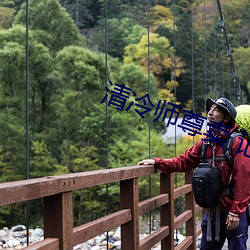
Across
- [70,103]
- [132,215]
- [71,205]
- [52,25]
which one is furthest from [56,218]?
[52,25]

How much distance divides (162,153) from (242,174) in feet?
39.2

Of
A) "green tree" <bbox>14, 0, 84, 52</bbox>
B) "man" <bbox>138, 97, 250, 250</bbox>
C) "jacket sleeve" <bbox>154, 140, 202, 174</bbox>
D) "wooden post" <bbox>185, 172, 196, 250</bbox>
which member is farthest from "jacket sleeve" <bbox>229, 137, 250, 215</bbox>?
"green tree" <bbox>14, 0, 84, 52</bbox>

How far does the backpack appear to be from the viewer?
6.10 feet

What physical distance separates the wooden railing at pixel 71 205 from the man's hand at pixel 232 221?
11.5 inches

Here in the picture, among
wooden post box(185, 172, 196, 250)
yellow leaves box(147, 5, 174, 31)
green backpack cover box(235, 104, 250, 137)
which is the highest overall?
yellow leaves box(147, 5, 174, 31)

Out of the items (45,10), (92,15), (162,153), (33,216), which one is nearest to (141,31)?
(92,15)

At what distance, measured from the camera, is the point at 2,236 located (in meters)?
12.8

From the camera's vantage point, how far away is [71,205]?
1.35 metres

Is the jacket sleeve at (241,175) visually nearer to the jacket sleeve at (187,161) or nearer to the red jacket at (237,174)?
the red jacket at (237,174)

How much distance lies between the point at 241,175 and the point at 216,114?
227 mm

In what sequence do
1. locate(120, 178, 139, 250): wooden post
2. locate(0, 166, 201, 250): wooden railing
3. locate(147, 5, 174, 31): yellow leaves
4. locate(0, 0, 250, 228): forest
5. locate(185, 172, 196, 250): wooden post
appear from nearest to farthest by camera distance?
1. locate(0, 166, 201, 250): wooden railing
2. locate(120, 178, 139, 250): wooden post
3. locate(185, 172, 196, 250): wooden post
4. locate(0, 0, 250, 228): forest
5. locate(147, 5, 174, 31): yellow leaves

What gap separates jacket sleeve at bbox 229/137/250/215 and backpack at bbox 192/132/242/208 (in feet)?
0.08

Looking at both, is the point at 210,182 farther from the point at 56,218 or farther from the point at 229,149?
the point at 56,218

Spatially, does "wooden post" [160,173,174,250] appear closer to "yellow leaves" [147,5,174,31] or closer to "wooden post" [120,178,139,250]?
"wooden post" [120,178,139,250]
